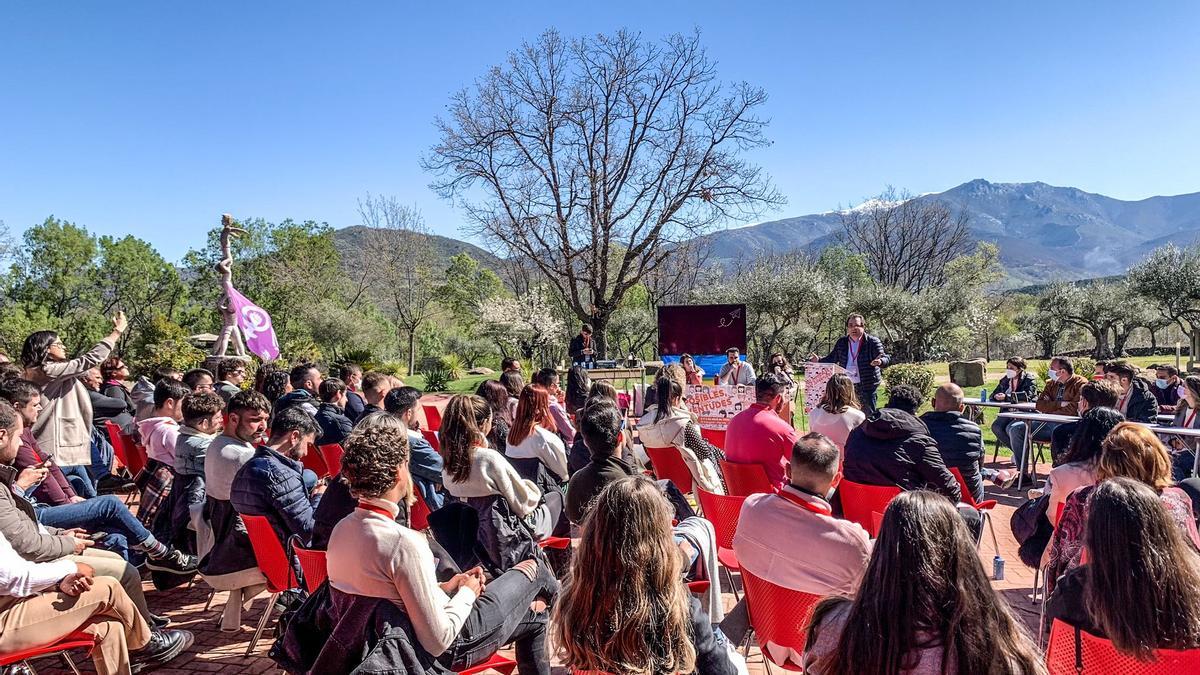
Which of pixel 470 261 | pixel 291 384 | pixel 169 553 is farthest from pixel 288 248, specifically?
pixel 169 553

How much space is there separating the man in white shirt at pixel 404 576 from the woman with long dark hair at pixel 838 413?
3758mm

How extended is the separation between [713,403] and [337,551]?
775 centimetres

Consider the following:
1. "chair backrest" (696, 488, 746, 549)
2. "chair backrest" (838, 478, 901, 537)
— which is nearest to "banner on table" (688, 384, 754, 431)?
"chair backrest" (838, 478, 901, 537)

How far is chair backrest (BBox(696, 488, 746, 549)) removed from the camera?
4.01 meters

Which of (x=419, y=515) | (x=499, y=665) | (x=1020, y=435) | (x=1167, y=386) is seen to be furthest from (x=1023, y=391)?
(x=499, y=665)

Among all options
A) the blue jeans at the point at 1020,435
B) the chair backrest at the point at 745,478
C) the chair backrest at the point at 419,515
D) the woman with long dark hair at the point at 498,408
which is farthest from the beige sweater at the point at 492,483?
the blue jeans at the point at 1020,435

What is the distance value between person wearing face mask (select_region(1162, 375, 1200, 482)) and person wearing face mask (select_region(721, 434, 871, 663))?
508cm

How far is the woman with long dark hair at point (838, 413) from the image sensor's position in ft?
19.5

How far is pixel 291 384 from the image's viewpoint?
8.16 metres

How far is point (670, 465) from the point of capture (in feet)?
18.1

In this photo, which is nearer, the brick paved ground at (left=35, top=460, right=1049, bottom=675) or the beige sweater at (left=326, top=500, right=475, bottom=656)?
the beige sweater at (left=326, top=500, right=475, bottom=656)

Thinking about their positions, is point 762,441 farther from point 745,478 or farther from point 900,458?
point 900,458

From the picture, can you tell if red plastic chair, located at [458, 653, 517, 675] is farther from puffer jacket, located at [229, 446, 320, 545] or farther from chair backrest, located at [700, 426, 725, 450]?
chair backrest, located at [700, 426, 725, 450]

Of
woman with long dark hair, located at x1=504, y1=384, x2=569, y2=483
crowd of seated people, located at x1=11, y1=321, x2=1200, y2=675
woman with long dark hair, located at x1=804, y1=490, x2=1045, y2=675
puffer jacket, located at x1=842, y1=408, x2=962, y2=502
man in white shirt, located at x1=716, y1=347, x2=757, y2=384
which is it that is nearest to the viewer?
woman with long dark hair, located at x1=804, y1=490, x2=1045, y2=675
